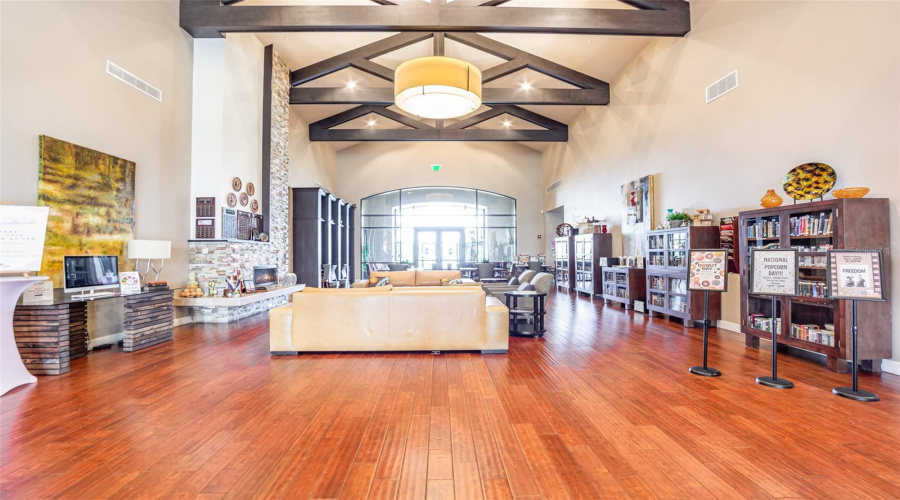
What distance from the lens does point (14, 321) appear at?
3.69 metres

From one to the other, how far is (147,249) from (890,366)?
7.64m

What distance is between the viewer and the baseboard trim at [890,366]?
11.5ft

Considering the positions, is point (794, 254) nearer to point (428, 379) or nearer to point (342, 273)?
point (428, 379)

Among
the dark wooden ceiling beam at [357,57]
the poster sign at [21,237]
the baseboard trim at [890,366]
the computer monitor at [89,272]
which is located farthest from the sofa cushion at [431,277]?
the baseboard trim at [890,366]

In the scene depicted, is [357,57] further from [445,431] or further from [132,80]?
[445,431]

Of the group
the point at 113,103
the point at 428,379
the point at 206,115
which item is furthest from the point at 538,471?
the point at 206,115

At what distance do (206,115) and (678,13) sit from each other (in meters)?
7.40

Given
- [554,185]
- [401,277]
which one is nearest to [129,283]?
[401,277]

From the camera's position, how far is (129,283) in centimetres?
467

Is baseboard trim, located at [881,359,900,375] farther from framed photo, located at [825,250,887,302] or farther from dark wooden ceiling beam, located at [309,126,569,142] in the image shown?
dark wooden ceiling beam, located at [309,126,569,142]

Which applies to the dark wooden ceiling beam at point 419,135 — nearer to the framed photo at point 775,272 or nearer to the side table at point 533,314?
the side table at point 533,314

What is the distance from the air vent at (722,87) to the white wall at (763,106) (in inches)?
4.1

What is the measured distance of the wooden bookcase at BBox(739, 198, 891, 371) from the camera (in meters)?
3.53

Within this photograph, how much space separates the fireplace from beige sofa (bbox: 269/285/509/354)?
12.3 ft
